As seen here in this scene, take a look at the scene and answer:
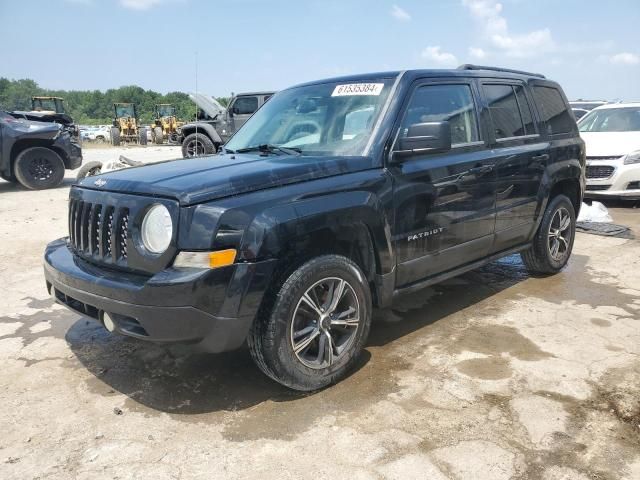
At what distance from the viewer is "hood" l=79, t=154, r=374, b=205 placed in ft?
8.86

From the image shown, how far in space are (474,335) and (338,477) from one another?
1916 mm

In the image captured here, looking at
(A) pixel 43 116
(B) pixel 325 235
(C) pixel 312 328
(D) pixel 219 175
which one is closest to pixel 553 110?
(B) pixel 325 235

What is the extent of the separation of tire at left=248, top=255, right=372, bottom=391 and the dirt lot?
6.3 inches

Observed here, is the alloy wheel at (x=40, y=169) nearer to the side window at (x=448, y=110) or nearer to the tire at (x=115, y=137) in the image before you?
the side window at (x=448, y=110)

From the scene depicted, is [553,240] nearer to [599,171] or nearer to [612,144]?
[599,171]

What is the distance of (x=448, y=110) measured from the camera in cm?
390

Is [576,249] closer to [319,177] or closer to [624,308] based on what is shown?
[624,308]

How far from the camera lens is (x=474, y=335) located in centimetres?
391

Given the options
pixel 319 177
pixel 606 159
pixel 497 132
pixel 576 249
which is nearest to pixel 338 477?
pixel 319 177

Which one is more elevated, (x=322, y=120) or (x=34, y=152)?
(x=322, y=120)

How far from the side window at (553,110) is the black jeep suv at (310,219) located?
1.32ft

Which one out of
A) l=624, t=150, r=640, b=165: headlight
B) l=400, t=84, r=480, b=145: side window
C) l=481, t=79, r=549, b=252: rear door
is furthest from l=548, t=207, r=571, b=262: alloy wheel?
l=624, t=150, r=640, b=165: headlight

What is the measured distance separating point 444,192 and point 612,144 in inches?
277

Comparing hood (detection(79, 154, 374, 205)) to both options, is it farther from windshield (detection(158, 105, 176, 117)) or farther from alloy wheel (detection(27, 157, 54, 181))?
windshield (detection(158, 105, 176, 117))
